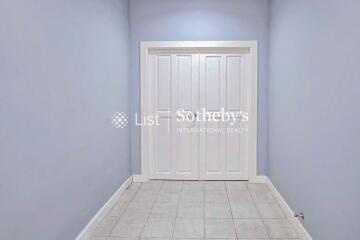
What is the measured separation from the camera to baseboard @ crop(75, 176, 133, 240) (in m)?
2.66

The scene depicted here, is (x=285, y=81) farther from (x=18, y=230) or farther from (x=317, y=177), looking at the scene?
(x=18, y=230)

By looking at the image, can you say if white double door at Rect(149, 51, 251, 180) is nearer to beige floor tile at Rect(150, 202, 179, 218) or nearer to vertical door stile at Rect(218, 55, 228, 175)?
vertical door stile at Rect(218, 55, 228, 175)

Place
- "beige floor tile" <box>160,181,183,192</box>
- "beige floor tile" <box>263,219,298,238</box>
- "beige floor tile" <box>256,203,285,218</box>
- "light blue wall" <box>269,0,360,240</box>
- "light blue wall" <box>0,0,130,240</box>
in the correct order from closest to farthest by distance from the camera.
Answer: "light blue wall" <box>0,0,130,240</box> < "light blue wall" <box>269,0,360,240</box> < "beige floor tile" <box>263,219,298,238</box> < "beige floor tile" <box>256,203,285,218</box> < "beige floor tile" <box>160,181,183,192</box>

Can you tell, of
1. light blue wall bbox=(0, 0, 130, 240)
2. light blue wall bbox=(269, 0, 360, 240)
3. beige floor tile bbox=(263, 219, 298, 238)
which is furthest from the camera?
beige floor tile bbox=(263, 219, 298, 238)

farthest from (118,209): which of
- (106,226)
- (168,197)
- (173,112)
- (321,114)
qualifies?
(321,114)

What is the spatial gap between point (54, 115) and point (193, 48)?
2.65 meters

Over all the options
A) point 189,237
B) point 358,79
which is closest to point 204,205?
point 189,237

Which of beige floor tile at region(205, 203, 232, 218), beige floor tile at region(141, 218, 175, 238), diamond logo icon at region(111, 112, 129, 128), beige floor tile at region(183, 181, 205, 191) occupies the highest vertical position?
diamond logo icon at region(111, 112, 129, 128)

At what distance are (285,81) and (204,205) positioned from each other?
5.41ft

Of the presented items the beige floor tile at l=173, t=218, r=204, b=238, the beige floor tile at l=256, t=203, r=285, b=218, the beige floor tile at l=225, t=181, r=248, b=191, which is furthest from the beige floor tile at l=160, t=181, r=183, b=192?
the beige floor tile at l=256, t=203, r=285, b=218

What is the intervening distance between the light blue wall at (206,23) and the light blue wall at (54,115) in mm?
926

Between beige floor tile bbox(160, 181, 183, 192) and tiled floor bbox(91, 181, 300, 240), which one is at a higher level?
beige floor tile bbox(160, 181, 183, 192)

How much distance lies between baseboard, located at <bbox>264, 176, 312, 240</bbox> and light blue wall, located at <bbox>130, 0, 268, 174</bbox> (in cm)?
61

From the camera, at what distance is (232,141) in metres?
4.47
